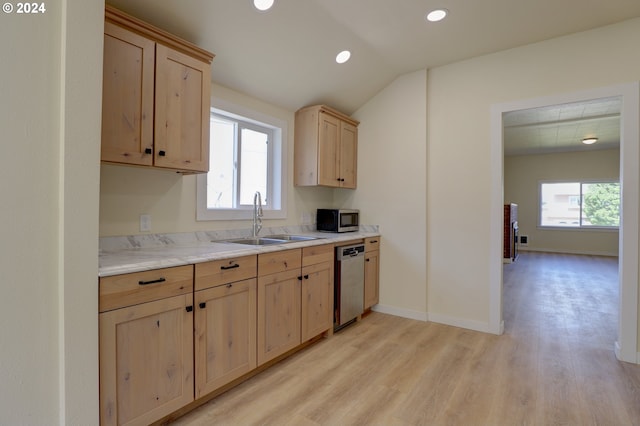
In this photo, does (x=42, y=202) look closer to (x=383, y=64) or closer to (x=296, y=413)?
(x=296, y=413)

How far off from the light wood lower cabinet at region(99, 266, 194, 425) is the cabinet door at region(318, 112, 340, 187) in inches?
78.1

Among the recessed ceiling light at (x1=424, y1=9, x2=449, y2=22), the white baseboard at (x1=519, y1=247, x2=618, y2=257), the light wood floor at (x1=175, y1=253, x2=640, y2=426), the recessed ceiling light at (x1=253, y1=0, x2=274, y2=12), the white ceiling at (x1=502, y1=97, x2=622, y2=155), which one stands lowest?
the light wood floor at (x1=175, y1=253, x2=640, y2=426)

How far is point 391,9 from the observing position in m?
2.57

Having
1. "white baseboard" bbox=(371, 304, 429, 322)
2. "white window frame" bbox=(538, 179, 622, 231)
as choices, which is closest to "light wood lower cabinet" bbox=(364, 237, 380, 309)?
"white baseboard" bbox=(371, 304, 429, 322)

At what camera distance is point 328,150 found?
3521 millimetres

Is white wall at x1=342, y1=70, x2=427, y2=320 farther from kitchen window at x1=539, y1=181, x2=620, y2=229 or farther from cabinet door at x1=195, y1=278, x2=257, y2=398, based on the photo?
kitchen window at x1=539, y1=181, x2=620, y2=229

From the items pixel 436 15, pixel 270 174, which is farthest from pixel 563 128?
pixel 270 174

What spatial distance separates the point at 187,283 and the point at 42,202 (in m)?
0.74

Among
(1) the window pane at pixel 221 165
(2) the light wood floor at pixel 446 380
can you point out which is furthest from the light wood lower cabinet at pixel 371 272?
(1) the window pane at pixel 221 165

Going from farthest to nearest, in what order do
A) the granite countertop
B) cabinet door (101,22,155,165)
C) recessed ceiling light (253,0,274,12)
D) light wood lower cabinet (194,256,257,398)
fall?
recessed ceiling light (253,0,274,12) → light wood lower cabinet (194,256,257,398) → cabinet door (101,22,155,165) → the granite countertop

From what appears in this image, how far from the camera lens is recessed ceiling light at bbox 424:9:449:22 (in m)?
2.58

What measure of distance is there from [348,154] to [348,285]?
1.55 metres

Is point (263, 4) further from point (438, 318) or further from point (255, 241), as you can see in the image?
point (438, 318)

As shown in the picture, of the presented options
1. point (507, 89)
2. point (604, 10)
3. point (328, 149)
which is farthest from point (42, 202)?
point (604, 10)
